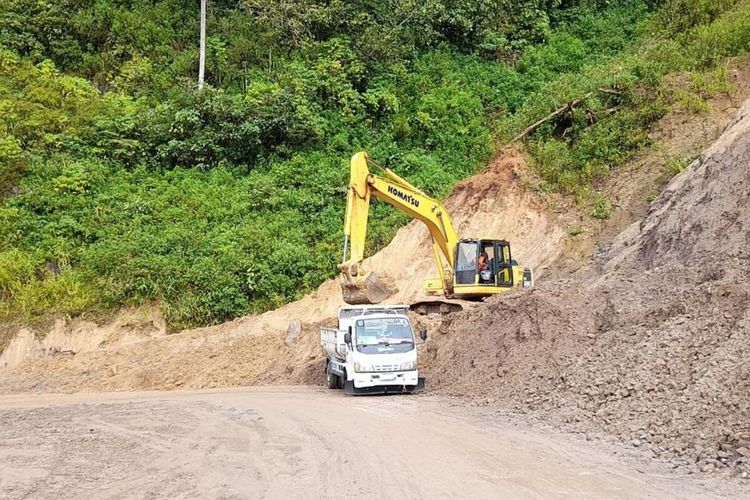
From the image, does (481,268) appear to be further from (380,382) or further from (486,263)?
(380,382)

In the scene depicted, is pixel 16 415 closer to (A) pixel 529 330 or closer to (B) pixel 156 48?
(A) pixel 529 330

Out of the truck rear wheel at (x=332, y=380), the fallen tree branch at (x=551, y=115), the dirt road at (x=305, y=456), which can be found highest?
the fallen tree branch at (x=551, y=115)

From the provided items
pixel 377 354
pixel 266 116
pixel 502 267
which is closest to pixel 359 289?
pixel 377 354

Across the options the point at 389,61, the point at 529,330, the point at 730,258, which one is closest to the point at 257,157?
the point at 389,61

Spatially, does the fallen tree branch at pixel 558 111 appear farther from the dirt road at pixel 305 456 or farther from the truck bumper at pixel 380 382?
the dirt road at pixel 305 456

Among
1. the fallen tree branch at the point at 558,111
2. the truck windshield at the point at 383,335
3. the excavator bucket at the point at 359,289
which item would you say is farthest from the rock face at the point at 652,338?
the fallen tree branch at the point at 558,111

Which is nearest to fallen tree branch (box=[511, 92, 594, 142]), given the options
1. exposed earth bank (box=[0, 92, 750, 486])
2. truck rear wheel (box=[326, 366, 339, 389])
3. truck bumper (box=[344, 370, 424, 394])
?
exposed earth bank (box=[0, 92, 750, 486])

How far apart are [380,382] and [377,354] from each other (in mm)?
677

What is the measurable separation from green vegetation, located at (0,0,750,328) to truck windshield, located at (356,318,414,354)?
876 centimetres

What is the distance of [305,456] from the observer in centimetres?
1095

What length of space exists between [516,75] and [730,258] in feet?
78.3

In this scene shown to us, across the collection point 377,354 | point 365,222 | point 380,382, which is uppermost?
point 365,222

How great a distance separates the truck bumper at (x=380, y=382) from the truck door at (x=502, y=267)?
18.1 ft

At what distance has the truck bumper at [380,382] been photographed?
57.6ft
